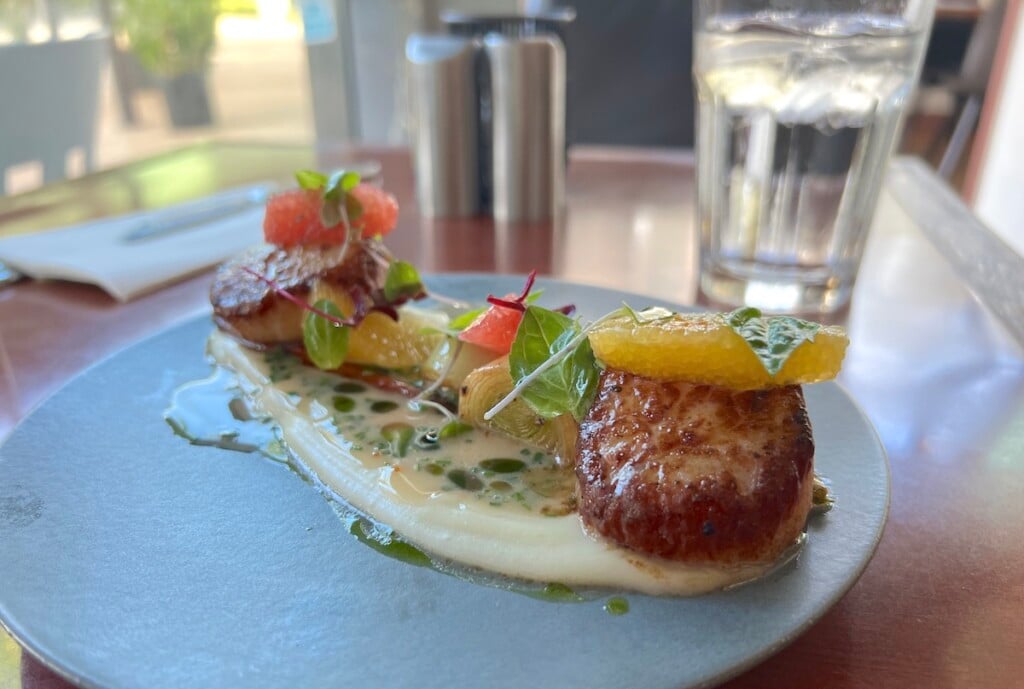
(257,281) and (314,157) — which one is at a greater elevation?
(257,281)

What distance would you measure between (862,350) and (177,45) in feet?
16.6

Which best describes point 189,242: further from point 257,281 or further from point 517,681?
point 517,681

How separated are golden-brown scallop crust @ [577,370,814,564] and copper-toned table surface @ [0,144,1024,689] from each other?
0.38 feet

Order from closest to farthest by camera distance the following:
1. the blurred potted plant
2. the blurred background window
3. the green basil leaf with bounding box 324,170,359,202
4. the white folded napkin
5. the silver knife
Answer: the green basil leaf with bounding box 324,170,359,202 → the white folded napkin → the silver knife → the blurred background window → the blurred potted plant

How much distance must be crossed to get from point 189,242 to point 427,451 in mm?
1177

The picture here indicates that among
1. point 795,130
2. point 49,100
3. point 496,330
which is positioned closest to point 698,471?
point 496,330

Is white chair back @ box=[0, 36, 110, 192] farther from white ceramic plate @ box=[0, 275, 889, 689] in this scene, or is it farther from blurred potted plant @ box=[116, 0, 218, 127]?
white ceramic plate @ box=[0, 275, 889, 689]

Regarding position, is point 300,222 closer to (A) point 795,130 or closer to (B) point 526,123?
(B) point 526,123

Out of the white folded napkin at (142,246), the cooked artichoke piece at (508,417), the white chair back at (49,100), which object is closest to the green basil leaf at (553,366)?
the cooked artichoke piece at (508,417)

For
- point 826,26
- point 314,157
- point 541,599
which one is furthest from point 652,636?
point 314,157

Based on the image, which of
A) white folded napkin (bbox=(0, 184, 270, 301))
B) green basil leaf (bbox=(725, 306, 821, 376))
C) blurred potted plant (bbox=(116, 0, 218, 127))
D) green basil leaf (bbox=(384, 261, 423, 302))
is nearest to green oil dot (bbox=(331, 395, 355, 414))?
green basil leaf (bbox=(384, 261, 423, 302))

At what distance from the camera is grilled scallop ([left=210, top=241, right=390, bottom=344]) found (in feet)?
4.08

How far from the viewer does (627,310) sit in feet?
2.92

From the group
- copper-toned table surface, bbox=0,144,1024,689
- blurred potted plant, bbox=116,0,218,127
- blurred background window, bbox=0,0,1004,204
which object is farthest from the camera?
blurred potted plant, bbox=116,0,218,127
